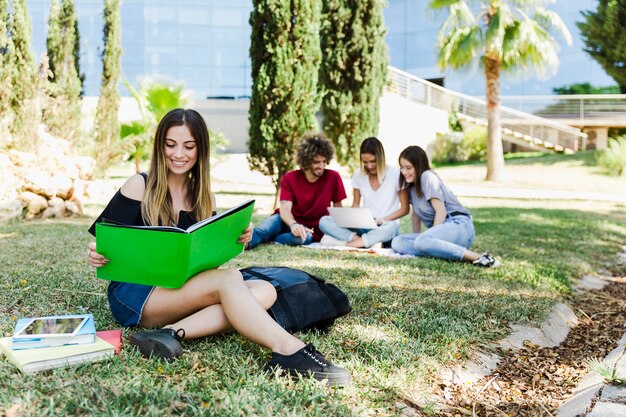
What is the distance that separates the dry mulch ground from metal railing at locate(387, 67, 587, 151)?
19.5 meters

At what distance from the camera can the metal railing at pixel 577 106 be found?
23.5 m

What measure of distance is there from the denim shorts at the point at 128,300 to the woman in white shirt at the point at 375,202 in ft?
12.2

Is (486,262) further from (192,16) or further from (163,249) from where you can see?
(192,16)

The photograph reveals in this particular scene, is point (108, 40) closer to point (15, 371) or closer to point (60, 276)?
point (60, 276)

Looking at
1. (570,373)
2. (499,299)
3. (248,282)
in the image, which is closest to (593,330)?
(499,299)

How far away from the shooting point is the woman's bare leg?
2.86 metres

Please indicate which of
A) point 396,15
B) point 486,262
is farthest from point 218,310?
point 396,15

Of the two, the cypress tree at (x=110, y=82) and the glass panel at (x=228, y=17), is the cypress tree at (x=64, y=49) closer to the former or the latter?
the cypress tree at (x=110, y=82)

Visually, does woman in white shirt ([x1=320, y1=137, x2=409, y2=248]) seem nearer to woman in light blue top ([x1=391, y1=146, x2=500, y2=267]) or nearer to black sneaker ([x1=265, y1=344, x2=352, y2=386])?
woman in light blue top ([x1=391, y1=146, x2=500, y2=267])

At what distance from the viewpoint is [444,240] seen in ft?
20.1

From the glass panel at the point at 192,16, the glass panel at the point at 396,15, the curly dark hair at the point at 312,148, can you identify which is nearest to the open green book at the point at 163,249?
the curly dark hair at the point at 312,148

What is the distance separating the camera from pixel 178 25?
97.7ft

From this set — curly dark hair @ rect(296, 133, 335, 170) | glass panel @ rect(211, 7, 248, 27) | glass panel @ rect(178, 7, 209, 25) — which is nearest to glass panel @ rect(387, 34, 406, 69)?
glass panel @ rect(211, 7, 248, 27)

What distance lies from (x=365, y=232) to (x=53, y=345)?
178 inches
